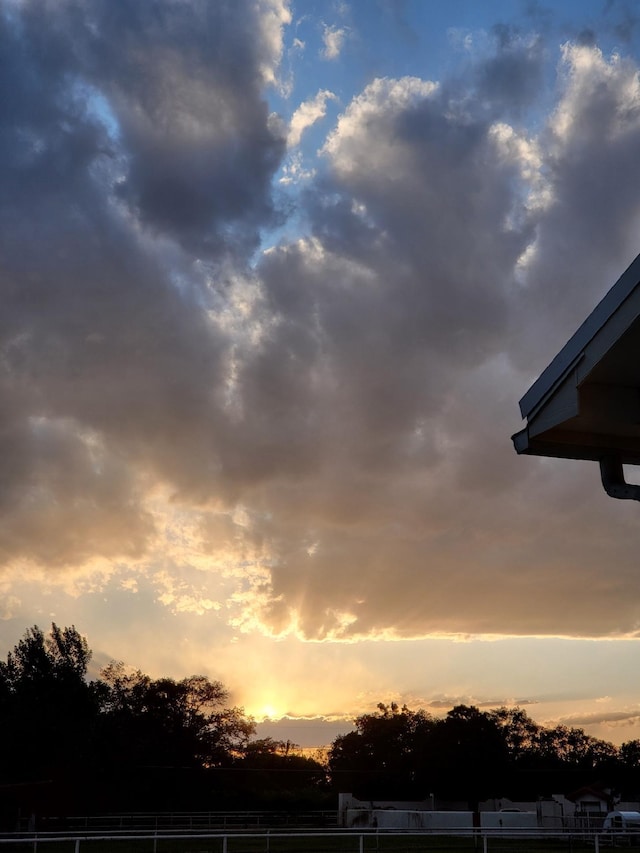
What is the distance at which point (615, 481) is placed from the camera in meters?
4.36

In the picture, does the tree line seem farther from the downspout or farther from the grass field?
the downspout

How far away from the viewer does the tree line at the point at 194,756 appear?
59.4 m

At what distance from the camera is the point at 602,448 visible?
14.9 ft

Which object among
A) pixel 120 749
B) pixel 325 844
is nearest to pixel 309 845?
pixel 325 844

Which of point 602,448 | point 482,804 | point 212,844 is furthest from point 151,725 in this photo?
point 602,448

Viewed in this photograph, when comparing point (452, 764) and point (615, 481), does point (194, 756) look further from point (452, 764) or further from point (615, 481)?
point (615, 481)

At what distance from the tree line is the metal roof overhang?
162 ft

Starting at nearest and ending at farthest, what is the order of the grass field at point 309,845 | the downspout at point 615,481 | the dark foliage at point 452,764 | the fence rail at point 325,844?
the downspout at point 615,481 < the grass field at point 309,845 < the fence rail at point 325,844 < the dark foliage at point 452,764

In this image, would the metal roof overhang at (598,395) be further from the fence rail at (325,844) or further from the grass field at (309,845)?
the fence rail at (325,844)

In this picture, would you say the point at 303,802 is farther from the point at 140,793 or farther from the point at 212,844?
the point at 212,844

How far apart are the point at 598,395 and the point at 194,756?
239ft

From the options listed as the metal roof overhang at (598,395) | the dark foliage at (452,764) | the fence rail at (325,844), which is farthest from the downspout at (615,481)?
the dark foliage at (452,764)

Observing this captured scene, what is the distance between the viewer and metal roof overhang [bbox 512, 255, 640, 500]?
3.91 meters

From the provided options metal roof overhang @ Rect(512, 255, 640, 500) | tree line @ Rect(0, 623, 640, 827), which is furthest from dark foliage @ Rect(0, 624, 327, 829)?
metal roof overhang @ Rect(512, 255, 640, 500)
